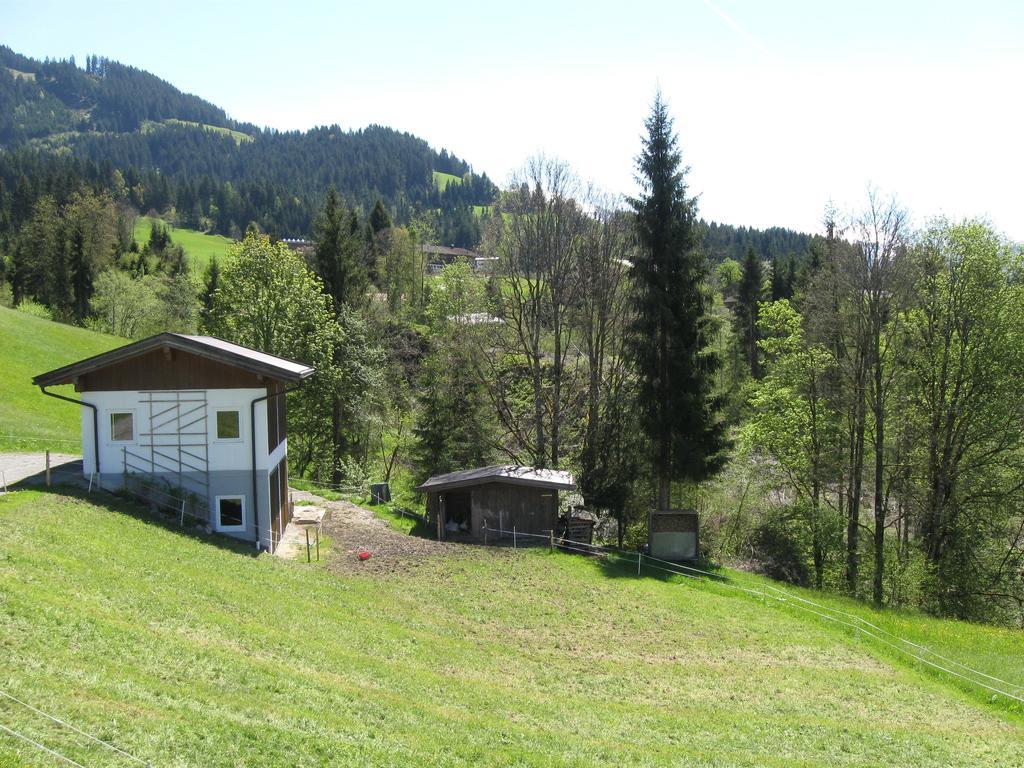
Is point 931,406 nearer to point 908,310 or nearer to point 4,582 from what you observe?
point 908,310

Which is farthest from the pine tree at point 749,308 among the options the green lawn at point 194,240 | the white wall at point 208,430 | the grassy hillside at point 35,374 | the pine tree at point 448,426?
the green lawn at point 194,240

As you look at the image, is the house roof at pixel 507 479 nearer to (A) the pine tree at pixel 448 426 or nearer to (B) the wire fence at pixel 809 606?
(B) the wire fence at pixel 809 606

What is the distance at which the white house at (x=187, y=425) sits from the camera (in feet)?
75.5

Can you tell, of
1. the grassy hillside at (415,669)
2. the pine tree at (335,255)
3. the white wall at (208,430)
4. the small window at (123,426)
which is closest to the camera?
the grassy hillside at (415,669)

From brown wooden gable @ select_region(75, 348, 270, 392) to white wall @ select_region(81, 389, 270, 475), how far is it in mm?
256

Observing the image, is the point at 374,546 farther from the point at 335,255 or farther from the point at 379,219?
the point at 379,219

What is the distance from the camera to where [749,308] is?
233 feet

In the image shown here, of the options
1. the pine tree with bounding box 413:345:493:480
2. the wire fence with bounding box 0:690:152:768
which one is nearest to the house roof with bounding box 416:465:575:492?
the pine tree with bounding box 413:345:493:480

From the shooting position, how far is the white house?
23.0m

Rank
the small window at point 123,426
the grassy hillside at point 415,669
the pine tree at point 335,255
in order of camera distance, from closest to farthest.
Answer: the grassy hillside at point 415,669 < the small window at point 123,426 < the pine tree at point 335,255

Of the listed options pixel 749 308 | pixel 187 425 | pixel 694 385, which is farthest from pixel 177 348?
pixel 749 308

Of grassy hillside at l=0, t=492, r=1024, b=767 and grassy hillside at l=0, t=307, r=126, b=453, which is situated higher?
grassy hillside at l=0, t=307, r=126, b=453

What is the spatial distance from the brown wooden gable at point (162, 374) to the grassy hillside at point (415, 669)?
12.9 ft

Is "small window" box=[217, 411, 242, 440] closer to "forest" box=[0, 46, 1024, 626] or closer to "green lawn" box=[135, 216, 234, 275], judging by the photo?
"forest" box=[0, 46, 1024, 626]
